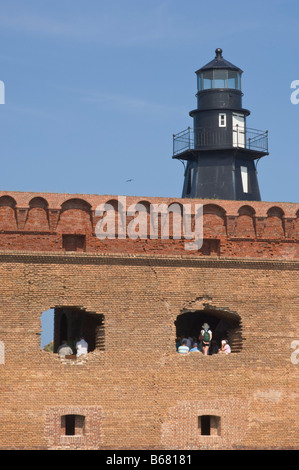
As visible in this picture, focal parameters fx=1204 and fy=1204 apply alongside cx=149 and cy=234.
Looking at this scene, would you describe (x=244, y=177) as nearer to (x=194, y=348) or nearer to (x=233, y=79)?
(x=233, y=79)

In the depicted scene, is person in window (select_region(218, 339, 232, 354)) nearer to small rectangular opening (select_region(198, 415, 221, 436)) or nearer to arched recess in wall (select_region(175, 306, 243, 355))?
arched recess in wall (select_region(175, 306, 243, 355))

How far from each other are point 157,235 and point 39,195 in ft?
9.77

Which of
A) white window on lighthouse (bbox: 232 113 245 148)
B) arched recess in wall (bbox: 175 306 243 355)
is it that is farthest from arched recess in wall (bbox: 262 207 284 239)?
white window on lighthouse (bbox: 232 113 245 148)

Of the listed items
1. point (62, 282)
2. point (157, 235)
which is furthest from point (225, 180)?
point (62, 282)

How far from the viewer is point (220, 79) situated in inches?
1501

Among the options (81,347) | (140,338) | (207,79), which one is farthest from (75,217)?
(207,79)

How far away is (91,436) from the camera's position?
2691cm

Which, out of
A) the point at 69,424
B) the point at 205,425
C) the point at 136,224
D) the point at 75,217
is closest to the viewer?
the point at 69,424

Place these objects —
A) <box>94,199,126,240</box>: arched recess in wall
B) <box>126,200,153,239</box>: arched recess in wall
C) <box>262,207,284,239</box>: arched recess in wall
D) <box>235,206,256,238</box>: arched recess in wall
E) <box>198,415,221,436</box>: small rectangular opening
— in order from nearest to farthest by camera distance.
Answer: <box>198,415,221,436</box>: small rectangular opening, <box>94,199,126,240</box>: arched recess in wall, <box>126,200,153,239</box>: arched recess in wall, <box>235,206,256,238</box>: arched recess in wall, <box>262,207,284,239</box>: arched recess in wall

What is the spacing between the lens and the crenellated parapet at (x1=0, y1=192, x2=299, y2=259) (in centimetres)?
2806

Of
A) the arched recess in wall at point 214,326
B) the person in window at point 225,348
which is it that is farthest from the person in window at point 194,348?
the person in window at point 225,348

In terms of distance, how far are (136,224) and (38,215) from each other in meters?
2.35

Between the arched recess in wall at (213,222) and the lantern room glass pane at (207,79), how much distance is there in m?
9.68

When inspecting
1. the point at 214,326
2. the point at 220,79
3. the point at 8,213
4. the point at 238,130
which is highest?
the point at 220,79
